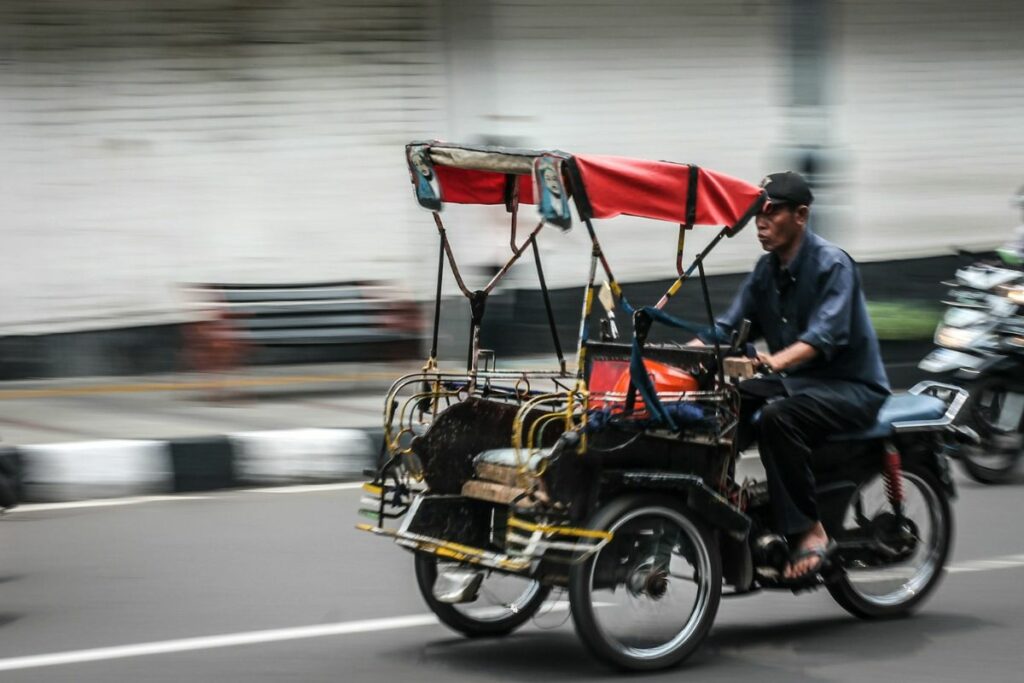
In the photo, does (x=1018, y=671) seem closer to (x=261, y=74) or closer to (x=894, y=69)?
(x=261, y=74)

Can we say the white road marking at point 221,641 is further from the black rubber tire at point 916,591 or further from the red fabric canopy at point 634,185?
the red fabric canopy at point 634,185

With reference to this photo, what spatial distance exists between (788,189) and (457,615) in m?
1.83

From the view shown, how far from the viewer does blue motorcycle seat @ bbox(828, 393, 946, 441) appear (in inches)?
208

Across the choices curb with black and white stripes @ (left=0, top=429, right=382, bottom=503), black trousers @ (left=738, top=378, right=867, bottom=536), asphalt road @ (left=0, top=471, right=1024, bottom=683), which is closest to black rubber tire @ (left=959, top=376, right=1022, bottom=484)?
asphalt road @ (left=0, top=471, right=1024, bottom=683)

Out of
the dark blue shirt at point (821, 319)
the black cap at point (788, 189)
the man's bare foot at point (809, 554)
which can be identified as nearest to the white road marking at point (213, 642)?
the man's bare foot at point (809, 554)

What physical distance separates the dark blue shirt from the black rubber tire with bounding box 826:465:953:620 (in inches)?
18.7

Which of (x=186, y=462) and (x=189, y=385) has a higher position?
(x=189, y=385)

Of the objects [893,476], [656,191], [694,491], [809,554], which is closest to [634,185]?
[656,191]

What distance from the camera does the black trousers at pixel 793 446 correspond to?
5.07 metres

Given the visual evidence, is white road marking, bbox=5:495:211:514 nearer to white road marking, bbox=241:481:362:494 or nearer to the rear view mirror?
white road marking, bbox=241:481:362:494

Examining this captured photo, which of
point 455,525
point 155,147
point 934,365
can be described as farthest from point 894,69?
point 455,525

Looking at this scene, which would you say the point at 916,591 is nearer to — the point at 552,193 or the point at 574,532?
the point at 574,532

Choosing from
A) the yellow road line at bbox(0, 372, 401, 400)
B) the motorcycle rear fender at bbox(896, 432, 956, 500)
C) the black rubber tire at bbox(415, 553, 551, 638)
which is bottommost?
the black rubber tire at bbox(415, 553, 551, 638)

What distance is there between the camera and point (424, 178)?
527 centimetres
